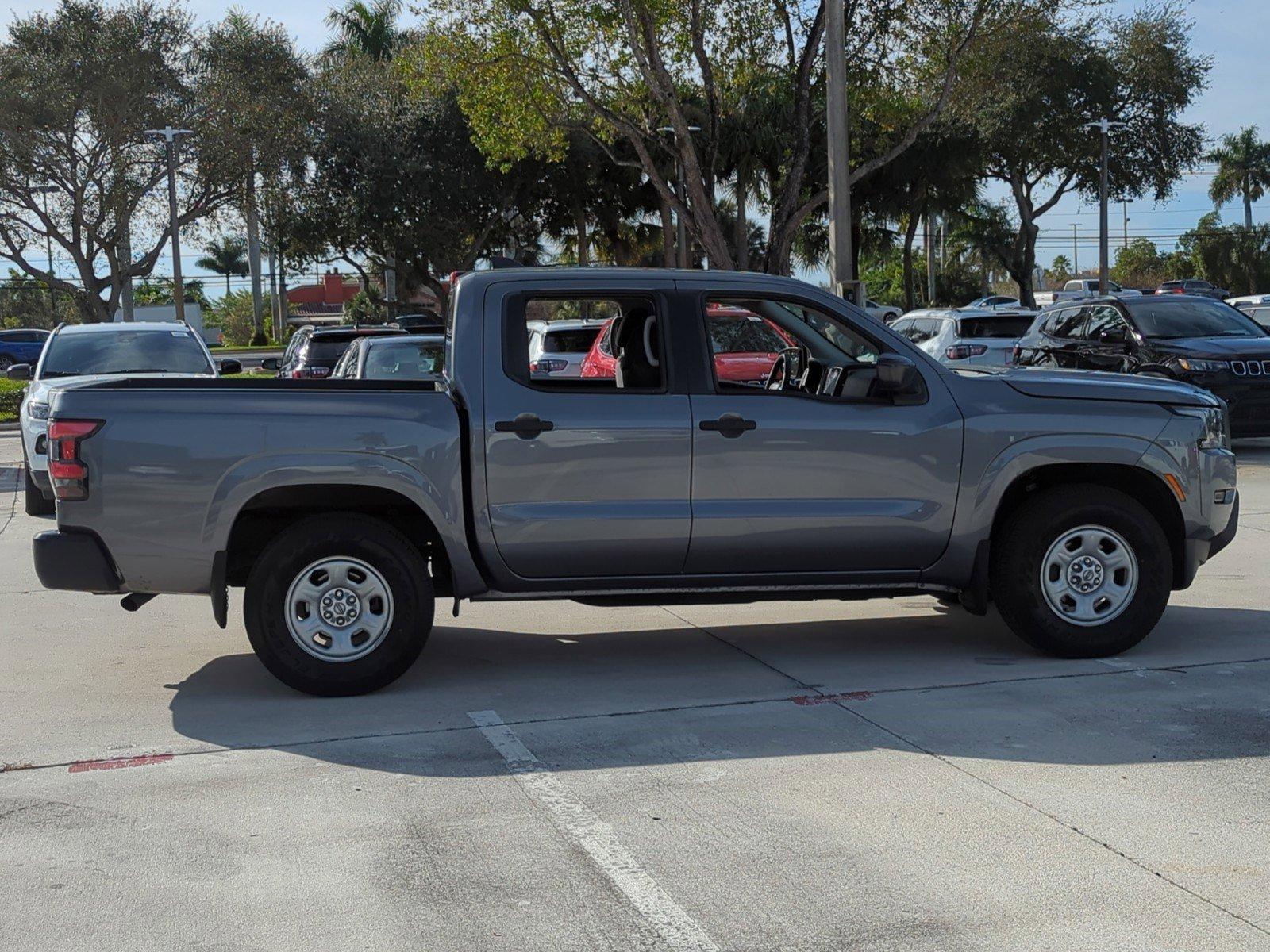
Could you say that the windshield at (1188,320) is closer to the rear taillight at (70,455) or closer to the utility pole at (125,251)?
the rear taillight at (70,455)

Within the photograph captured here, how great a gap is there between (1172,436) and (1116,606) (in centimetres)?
86

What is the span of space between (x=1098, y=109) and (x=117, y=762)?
1775 inches

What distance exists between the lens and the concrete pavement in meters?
3.97

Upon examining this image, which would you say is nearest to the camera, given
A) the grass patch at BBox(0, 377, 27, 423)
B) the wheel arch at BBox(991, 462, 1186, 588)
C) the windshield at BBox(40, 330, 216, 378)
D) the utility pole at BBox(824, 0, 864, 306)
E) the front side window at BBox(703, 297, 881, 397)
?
the front side window at BBox(703, 297, 881, 397)

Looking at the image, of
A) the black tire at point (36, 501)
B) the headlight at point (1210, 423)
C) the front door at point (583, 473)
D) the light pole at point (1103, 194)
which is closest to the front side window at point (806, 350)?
the front door at point (583, 473)

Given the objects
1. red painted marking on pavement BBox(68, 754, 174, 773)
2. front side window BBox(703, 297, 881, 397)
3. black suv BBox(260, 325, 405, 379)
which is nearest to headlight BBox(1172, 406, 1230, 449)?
front side window BBox(703, 297, 881, 397)

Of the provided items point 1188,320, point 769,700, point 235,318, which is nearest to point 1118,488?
point 769,700

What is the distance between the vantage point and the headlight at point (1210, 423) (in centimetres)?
696

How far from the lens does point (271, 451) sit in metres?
6.23

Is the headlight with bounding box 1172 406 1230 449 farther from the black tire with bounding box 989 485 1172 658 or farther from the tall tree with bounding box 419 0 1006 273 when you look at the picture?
the tall tree with bounding box 419 0 1006 273

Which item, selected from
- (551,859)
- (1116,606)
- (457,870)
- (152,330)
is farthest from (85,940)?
(152,330)

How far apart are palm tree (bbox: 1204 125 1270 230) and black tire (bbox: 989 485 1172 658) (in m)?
95.8

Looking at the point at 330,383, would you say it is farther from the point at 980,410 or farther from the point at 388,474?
the point at 980,410

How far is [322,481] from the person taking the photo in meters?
6.27
